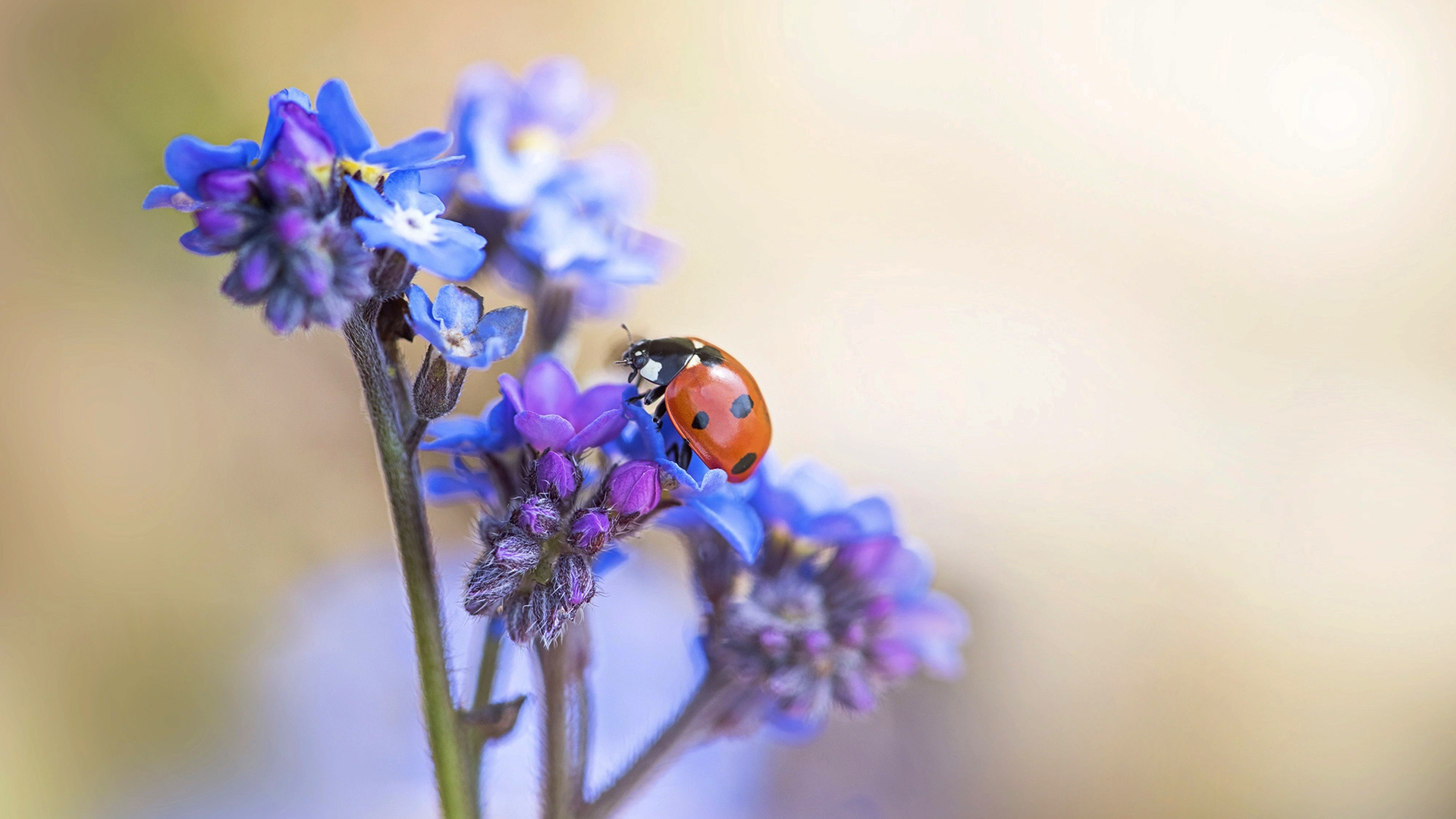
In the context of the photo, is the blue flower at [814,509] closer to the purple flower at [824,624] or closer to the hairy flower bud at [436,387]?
the purple flower at [824,624]

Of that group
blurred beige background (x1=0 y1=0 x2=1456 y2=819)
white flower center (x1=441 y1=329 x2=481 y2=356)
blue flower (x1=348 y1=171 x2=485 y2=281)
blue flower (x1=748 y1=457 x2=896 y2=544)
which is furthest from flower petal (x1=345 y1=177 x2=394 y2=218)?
blurred beige background (x1=0 y1=0 x2=1456 y2=819)

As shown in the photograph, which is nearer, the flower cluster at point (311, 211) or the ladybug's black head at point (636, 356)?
the flower cluster at point (311, 211)

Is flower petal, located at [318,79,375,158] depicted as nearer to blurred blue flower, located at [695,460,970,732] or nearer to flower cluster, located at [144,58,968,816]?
flower cluster, located at [144,58,968,816]

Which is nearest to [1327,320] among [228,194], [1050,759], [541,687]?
[1050,759]

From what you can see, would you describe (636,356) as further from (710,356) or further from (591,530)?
(591,530)

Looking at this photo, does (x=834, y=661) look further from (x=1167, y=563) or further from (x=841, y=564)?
(x=1167, y=563)

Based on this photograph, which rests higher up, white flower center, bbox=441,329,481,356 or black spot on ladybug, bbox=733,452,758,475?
white flower center, bbox=441,329,481,356

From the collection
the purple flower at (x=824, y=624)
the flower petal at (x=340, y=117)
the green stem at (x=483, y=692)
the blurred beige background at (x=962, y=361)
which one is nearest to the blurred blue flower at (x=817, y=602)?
the purple flower at (x=824, y=624)
